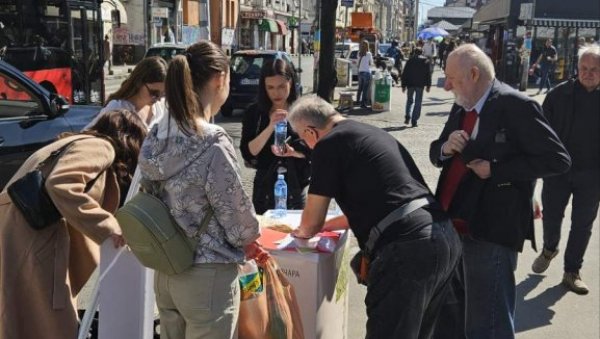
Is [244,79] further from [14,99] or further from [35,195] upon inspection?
[35,195]

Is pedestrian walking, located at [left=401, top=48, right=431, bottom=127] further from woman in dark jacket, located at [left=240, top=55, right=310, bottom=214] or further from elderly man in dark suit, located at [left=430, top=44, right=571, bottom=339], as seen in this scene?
elderly man in dark suit, located at [left=430, top=44, right=571, bottom=339]

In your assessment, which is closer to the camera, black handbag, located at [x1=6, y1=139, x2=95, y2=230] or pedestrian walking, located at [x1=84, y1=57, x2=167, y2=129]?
black handbag, located at [x1=6, y1=139, x2=95, y2=230]

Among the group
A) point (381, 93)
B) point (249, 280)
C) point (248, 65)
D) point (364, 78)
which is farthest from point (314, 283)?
point (364, 78)

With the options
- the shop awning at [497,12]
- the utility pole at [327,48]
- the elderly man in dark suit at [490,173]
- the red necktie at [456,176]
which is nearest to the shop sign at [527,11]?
the shop awning at [497,12]

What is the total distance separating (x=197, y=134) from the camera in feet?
7.84

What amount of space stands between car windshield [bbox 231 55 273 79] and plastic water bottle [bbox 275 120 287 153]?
36.8 ft

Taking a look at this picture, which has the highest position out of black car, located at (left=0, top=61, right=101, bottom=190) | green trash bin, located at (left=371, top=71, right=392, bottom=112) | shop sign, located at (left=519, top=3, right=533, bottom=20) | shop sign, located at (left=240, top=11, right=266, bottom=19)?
shop sign, located at (left=240, top=11, right=266, bottom=19)

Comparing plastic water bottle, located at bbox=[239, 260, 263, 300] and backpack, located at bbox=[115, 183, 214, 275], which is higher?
backpack, located at bbox=[115, 183, 214, 275]

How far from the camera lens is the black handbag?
108 inches

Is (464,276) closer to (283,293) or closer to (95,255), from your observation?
(283,293)

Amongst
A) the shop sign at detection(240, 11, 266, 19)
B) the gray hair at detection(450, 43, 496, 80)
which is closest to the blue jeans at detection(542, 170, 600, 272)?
the gray hair at detection(450, 43, 496, 80)

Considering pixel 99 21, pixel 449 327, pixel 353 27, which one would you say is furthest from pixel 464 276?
pixel 353 27

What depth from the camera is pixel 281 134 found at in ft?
12.6

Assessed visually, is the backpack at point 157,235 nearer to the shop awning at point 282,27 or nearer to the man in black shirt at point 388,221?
the man in black shirt at point 388,221
